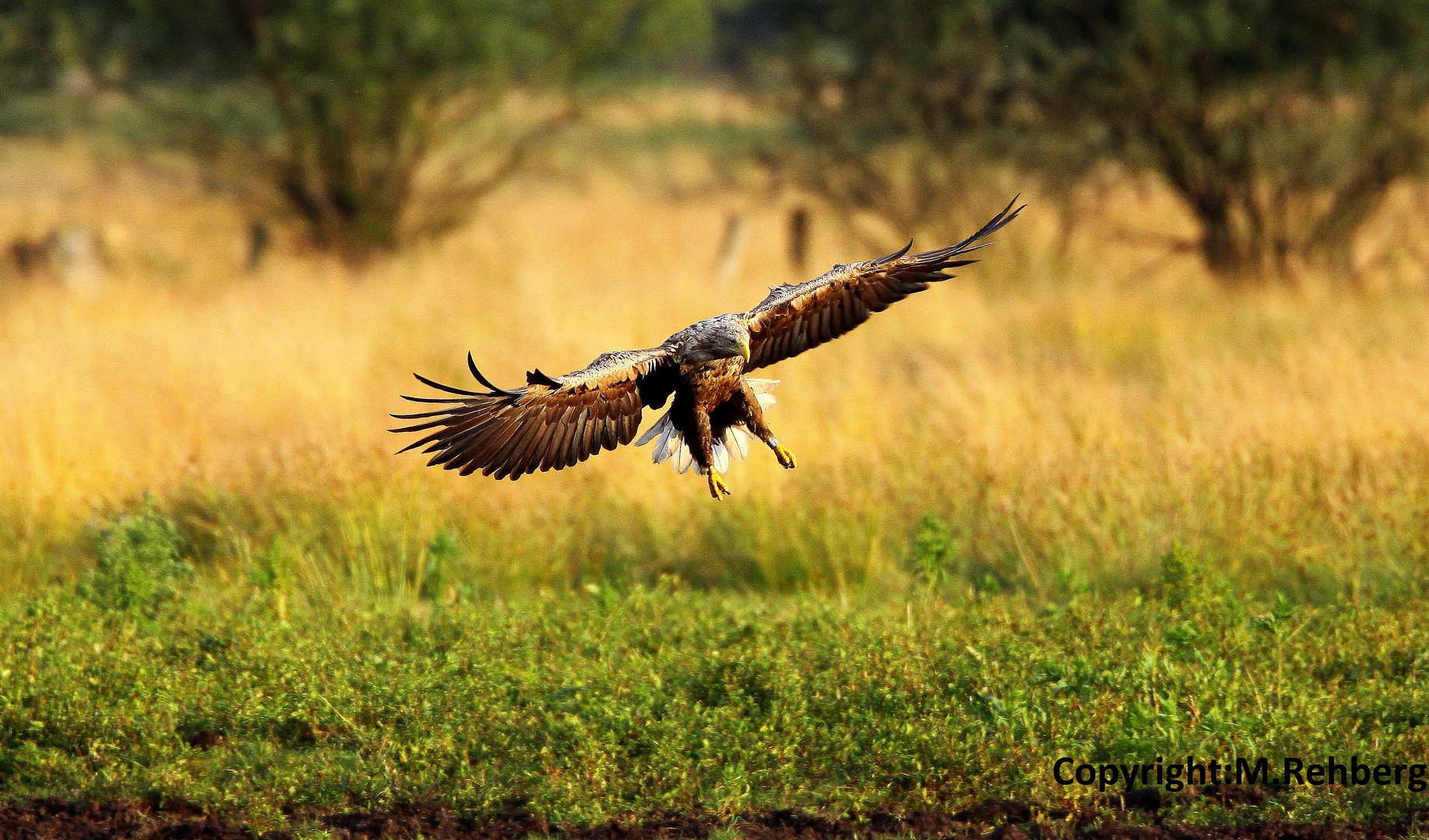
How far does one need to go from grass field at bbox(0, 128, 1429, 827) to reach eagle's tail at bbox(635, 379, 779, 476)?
951mm

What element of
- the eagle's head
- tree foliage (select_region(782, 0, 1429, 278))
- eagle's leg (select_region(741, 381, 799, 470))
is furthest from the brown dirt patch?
tree foliage (select_region(782, 0, 1429, 278))

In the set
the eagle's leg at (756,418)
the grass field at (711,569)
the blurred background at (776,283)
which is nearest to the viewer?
the eagle's leg at (756,418)

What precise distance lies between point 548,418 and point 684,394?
417 millimetres

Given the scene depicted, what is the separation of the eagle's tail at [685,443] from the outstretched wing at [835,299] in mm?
171

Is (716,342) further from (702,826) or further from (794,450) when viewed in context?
(794,450)

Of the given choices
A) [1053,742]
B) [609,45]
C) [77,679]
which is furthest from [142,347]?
[609,45]

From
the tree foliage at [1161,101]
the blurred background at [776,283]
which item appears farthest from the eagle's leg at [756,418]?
the tree foliage at [1161,101]

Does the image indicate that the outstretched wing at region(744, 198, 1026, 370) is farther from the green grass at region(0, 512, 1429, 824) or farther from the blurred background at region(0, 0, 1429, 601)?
the green grass at region(0, 512, 1429, 824)

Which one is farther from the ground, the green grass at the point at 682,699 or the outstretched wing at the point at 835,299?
the outstretched wing at the point at 835,299

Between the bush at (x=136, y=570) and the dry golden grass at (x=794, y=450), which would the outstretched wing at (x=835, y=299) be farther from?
the bush at (x=136, y=570)

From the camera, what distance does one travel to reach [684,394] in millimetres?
4750

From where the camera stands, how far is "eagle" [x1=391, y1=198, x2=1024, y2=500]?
15.3 ft

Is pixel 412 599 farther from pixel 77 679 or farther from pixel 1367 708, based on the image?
pixel 1367 708

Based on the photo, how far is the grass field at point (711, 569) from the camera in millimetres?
5266
